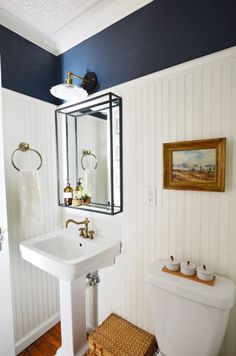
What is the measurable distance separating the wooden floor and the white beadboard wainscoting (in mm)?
448

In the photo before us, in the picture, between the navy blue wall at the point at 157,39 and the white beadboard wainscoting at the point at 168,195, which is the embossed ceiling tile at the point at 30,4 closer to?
the navy blue wall at the point at 157,39

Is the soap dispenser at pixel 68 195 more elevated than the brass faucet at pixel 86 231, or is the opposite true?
the soap dispenser at pixel 68 195

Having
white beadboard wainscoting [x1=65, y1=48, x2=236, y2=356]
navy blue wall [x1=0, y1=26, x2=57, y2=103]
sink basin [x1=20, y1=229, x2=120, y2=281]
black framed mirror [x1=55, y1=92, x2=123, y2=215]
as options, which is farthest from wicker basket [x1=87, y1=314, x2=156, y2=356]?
navy blue wall [x1=0, y1=26, x2=57, y2=103]

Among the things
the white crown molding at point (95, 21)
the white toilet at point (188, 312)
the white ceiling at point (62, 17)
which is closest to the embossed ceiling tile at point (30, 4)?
the white ceiling at point (62, 17)

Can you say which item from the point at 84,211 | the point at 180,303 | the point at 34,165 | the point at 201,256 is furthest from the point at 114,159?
the point at 180,303

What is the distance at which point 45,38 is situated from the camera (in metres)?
1.58

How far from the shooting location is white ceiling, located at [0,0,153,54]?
1.25 m

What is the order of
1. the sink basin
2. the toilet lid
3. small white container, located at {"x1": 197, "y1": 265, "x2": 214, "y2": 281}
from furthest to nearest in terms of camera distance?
the sink basin < small white container, located at {"x1": 197, "y1": 265, "x2": 214, "y2": 281} < the toilet lid

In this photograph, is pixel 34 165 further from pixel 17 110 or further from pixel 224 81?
pixel 224 81

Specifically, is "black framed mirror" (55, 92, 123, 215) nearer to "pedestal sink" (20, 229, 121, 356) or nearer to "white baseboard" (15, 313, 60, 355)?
"pedestal sink" (20, 229, 121, 356)

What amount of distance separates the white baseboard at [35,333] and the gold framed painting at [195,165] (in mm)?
1614

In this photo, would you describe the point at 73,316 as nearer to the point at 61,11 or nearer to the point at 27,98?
the point at 27,98

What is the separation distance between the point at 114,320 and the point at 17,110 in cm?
173

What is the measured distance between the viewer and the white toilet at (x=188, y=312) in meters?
0.85
